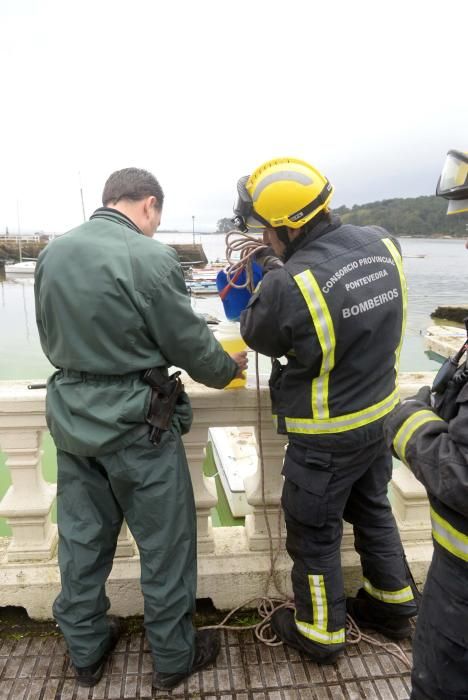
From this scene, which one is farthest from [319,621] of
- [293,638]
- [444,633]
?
[444,633]

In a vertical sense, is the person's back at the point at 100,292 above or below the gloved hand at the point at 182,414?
above

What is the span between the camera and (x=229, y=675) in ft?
6.95

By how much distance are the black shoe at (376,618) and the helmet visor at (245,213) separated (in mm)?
1846

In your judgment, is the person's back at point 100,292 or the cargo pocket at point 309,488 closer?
the person's back at point 100,292

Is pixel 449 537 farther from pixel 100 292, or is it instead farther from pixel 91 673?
pixel 91 673

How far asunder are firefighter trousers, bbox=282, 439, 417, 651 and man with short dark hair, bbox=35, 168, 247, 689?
0.45 m

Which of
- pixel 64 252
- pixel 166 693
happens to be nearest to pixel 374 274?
pixel 64 252

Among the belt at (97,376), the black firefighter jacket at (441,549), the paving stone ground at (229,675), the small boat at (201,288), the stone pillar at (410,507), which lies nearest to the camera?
the black firefighter jacket at (441,549)

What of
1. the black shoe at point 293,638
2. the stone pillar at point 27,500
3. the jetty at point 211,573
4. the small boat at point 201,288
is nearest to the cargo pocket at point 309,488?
the jetty at point 211,573

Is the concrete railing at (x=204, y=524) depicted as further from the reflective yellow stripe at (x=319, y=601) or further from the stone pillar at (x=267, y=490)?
the reflective yellow stripe at (x=319, y=601)

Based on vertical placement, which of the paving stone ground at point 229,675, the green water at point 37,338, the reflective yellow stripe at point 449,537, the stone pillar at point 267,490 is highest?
the reflective yellow stripe at point 449,537

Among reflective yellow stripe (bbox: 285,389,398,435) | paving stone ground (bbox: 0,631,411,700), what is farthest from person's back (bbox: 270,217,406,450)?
paving stone ground (bbox: 0,631,411,700)

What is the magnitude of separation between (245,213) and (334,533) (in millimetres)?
1362

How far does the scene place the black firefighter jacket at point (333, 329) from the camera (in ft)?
5.58
